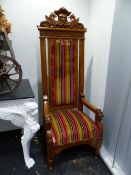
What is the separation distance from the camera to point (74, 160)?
1704 mm

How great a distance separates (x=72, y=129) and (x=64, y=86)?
51 centimetres

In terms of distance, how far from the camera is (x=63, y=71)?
70.7 inches

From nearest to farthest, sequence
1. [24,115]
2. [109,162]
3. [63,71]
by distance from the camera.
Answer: [24,115] → [109,162] → [63,71]

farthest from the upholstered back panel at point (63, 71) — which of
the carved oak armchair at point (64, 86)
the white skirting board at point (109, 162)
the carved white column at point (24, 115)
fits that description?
the white skirting board at point (109, 162)

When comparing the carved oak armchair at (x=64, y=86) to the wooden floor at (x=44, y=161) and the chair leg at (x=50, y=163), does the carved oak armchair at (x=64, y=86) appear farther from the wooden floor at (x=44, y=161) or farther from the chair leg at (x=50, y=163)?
the wooden floor at (x=44, y=161)

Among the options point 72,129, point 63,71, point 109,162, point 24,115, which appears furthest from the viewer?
point 63,71

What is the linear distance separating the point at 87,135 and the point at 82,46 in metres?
0.93

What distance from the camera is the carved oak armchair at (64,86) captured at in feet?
4.99

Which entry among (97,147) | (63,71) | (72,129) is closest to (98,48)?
(63,71)

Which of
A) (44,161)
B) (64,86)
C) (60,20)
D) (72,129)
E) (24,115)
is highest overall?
(60,20)

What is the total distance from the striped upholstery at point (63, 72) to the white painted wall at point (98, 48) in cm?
30

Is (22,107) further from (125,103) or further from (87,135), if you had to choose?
(125,103)

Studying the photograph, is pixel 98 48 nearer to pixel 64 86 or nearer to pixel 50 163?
pixel 64 86

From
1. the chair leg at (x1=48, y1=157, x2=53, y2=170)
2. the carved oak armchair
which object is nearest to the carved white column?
the carved oak armchair
